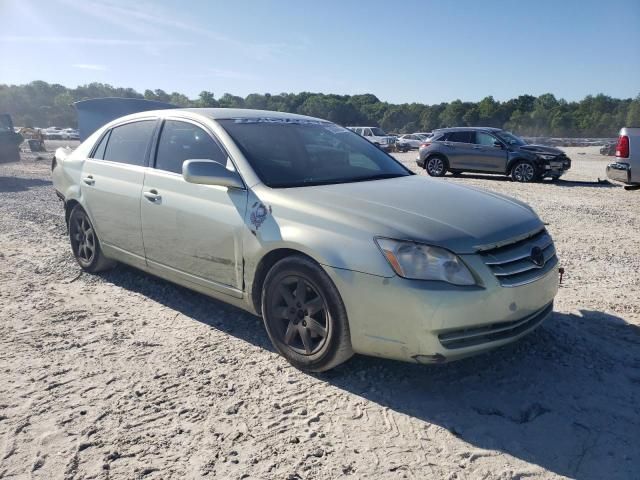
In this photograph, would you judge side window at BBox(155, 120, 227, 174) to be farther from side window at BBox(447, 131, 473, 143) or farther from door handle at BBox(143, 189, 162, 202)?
side window at BBox(447, 131, 473, 143)

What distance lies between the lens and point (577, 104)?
74.9 m

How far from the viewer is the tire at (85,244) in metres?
4.97

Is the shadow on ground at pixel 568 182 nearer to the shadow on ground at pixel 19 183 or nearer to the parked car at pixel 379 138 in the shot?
the shadow on ground at pixel 19 183

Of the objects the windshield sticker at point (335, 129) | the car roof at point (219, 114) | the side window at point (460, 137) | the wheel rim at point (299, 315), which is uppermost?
the side window at point (460, 137)

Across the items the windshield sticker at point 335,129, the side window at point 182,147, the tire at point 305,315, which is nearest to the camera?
the tire at point 305,315

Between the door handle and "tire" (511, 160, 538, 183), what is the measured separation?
13048 mm

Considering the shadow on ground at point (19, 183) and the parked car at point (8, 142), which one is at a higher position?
the parked car at point (8, 142)

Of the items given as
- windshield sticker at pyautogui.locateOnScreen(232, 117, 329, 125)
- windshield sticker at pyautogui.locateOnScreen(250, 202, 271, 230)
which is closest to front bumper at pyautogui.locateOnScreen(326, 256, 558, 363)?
windshield sticker at pyautogui.locateOnScreen(250, 202, 271, 230)

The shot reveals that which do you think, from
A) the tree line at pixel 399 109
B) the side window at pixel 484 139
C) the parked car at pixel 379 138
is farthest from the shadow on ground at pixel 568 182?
the tree line at pixel 399 109

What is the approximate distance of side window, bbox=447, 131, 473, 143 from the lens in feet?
52.2

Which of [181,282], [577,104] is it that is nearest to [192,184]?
[181,282]

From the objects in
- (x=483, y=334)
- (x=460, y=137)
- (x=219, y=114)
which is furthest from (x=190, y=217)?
(x=460, y=137)

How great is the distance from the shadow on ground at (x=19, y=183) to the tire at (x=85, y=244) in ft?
27.7

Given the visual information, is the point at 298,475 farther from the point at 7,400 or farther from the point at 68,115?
the point at 68,115
